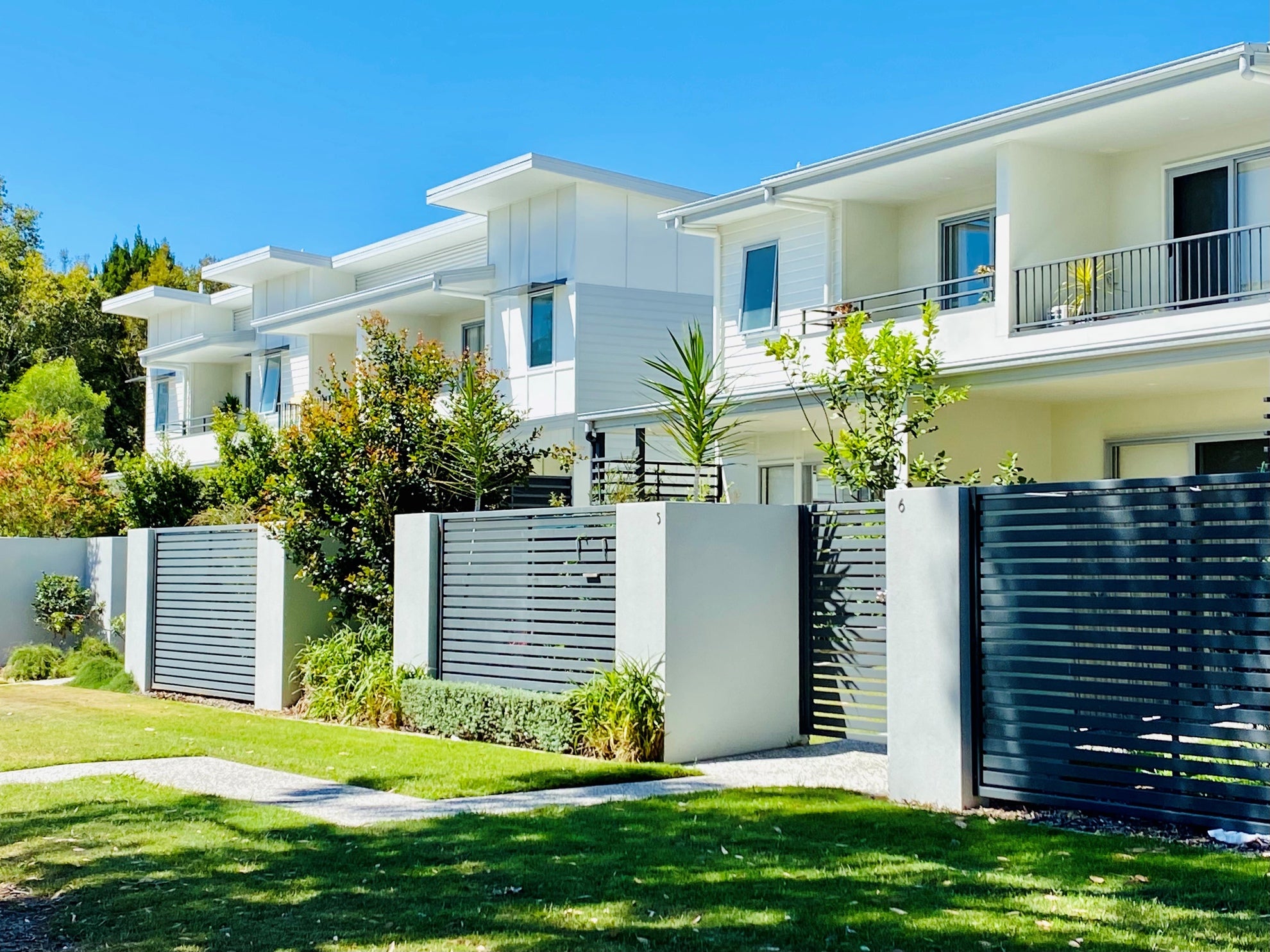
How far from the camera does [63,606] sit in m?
22.2

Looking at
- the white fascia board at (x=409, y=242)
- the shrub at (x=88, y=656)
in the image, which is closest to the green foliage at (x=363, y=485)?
the shrub at (x=88, y=656)

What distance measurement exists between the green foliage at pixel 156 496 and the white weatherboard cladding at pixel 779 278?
11.0m

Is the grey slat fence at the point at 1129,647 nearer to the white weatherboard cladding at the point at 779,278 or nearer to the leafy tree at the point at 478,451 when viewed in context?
the leafy tree at the point at 478,451

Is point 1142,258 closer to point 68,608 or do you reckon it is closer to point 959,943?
point 959,943

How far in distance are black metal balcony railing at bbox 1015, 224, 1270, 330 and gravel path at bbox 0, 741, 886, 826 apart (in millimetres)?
7508

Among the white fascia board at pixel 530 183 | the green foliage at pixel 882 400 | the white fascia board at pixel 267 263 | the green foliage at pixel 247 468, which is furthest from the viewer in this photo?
the white fascia board at pixel 267 263

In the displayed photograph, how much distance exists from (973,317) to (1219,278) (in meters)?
3.10

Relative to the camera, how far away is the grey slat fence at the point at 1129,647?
7875 mm

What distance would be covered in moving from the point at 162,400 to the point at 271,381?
7.87 meters

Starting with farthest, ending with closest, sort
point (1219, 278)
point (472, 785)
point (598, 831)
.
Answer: point (1219, 278) → point (472, 785) → point (598, 831)

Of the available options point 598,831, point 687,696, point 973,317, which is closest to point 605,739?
point 687,696

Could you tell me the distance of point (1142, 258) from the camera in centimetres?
1722

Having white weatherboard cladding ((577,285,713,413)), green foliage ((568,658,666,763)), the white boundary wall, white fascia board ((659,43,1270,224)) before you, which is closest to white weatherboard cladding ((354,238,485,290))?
white weatherboard cladding ((577,285,713,413))

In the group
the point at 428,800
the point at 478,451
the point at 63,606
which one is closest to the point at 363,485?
the point at 478,451
